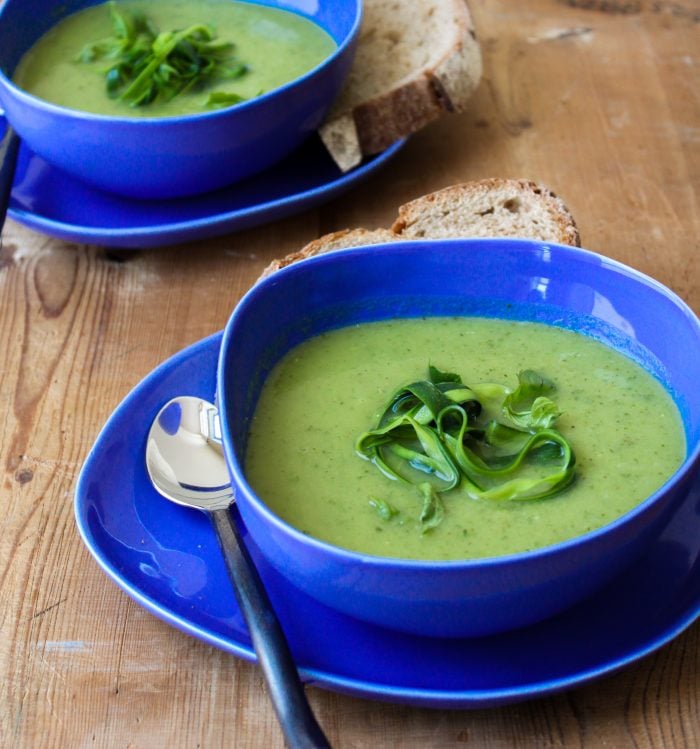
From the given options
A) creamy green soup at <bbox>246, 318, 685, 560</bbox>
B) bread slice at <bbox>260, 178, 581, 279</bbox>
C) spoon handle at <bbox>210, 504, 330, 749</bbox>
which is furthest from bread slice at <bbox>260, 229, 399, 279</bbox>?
spoon handle at <bbox>210, 504, 330, 749</bbox>

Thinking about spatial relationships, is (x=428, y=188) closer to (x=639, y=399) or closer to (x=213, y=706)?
(x=639, y=399)

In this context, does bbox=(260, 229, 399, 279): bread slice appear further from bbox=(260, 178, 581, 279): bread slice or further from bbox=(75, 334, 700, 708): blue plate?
bbox=(75, 334, 700, 708): blue plate

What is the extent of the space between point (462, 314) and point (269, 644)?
69 cm

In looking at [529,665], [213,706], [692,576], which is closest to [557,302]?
[692,576]

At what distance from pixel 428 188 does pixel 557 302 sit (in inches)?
32.4

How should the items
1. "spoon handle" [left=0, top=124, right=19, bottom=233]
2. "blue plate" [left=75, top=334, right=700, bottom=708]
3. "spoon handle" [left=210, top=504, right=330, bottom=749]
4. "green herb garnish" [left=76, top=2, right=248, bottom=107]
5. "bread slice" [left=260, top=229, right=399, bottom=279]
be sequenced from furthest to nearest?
"green herb garnish" [left=76, top=2, right=248, bottom=107]
"spoon handle" [left=0, top=124, right=19, bottom=233]
"bread slice" [left=260, top=229, right=399, bottom=279]
"blue plate" [left=75, top=334, right=700, bottom=708]
"spoon handle" [left=210, top=504, right=330, bottom=749]

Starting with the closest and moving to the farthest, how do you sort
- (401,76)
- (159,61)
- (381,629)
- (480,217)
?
1. (381,629)
2. (480,217)
3. (159,61)
4. (401,76)

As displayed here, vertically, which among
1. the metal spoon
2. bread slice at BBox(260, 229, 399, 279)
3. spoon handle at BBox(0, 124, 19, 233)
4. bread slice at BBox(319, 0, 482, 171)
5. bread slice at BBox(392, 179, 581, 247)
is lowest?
bread slice at BBox(392, 179, 581, 247)

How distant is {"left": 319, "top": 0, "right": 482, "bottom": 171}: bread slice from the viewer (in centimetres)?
243

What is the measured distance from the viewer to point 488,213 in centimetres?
223

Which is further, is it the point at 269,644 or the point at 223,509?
the point at 223,509

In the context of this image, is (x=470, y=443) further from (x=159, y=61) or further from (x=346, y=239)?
(x=159, y=61)

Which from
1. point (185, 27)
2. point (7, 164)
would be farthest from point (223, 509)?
point (185, 27)

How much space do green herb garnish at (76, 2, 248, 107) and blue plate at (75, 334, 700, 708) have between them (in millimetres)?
1061
